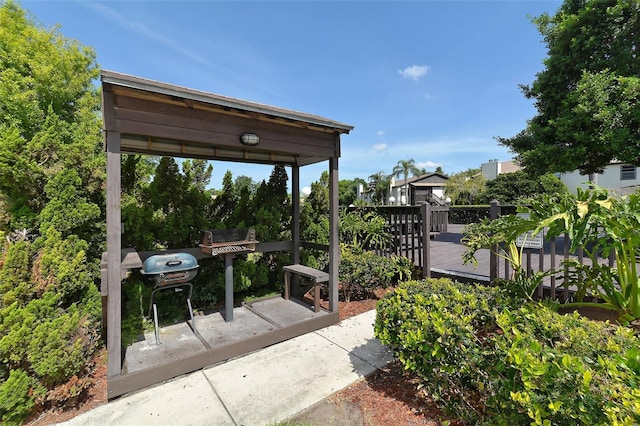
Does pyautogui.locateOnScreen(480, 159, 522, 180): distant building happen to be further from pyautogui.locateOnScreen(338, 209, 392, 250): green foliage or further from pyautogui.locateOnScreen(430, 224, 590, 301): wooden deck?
pyautogui.locateOnScreen(338, 209, 392, 250): green foliage

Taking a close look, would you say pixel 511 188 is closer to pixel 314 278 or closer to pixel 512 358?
pixel 314 278

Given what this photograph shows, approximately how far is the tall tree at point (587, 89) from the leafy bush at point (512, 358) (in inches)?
281

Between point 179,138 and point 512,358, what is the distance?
306 cm

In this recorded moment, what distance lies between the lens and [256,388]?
2.36m

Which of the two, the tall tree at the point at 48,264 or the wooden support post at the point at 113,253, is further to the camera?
the wooden support post at the point at 113,253

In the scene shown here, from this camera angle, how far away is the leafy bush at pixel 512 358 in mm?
1132

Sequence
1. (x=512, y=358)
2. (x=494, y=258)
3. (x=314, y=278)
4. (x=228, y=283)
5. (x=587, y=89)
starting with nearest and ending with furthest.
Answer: (x=512, y=358)
(x=228, y=283)
(x=314, y=278)
(x=494, y=258)
(x=587, y=89)

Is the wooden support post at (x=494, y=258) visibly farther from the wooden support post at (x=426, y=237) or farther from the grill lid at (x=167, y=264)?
the grill lid at (x=167, y=264)

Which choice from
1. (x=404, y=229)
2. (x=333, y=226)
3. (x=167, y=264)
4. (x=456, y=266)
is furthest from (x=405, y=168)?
(x=167, y=264)

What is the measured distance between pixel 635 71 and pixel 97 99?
18938mm

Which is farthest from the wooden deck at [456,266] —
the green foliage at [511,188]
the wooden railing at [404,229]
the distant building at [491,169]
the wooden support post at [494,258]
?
the distant building at [491,169]

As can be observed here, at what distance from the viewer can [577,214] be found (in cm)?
186

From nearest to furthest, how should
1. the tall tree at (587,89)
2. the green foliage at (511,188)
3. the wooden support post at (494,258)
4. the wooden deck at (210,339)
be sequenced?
the wooden deck at (210,339) < the wooden support post at (494,258) < the tall tree at (587,89) < the green foliage at (511,188)

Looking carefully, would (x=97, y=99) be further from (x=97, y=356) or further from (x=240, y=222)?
(x=97, y=356)
